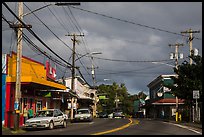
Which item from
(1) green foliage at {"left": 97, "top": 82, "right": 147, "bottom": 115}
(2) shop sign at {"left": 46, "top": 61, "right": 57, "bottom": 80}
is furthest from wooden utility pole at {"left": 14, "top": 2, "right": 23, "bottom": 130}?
(1) green foliage at {"left": 97, "top": 82, "right": 147, "bottom": 115}

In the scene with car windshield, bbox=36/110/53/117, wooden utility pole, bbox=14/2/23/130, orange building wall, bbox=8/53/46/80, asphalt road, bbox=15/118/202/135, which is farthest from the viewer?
orange building wall, bbox=8/53/46/80

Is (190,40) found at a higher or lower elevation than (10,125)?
higher

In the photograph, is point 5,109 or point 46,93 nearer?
point 5,109

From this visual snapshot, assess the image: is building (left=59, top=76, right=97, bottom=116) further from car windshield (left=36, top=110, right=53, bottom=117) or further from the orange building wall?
car windshield (left=36, top=110, right=53, bottom=117)

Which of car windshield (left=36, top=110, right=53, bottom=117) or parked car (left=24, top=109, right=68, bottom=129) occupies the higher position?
car windshield (left=36, top=110, right=53, bottom=117)

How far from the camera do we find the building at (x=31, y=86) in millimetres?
29250

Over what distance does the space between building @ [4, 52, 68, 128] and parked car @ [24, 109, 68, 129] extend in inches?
48.0

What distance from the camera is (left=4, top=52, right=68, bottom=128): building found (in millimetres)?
29250

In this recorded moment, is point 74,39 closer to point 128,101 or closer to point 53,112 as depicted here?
point 53,112

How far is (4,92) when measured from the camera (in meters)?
28.6

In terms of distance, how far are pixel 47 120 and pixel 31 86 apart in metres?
7.76

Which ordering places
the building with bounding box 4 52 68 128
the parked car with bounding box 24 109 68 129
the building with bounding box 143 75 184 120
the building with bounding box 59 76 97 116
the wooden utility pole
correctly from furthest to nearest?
the building with bounding box 59 76 97 116, the building with bounding box 143 75 184 120, the building with bounding box 4 52 68 128, the parked car with bounding box 24 109 68 129, the wooden utility pole

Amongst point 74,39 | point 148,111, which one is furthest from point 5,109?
point 148,111

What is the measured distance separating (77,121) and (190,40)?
16.6m
